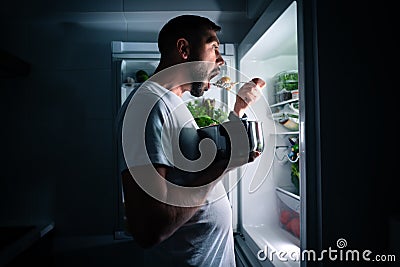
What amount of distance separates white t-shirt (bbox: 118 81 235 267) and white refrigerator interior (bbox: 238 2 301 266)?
1.38 feet

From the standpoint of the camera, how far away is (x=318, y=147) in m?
0.62

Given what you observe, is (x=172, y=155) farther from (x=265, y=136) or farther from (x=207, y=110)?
(x=265, y=136)

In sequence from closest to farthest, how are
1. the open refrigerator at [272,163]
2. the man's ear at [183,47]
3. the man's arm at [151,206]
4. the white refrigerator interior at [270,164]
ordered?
the man's arm at [151,206]
the man's ear at [183,47]
the open refrigerator at [272,163]
the white refrigerator interior at [270,164]

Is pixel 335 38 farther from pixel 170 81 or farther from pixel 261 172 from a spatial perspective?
pixel 261 172

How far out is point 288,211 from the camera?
3.89 feet

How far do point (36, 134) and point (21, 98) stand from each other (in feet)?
A: 0.55

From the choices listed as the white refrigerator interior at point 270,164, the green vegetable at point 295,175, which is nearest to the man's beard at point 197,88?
the white refrigerator interior at point 270,164

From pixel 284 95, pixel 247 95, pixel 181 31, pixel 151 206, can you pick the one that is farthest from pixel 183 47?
pixel 284 95

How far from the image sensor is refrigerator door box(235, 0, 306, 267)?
1068 mm

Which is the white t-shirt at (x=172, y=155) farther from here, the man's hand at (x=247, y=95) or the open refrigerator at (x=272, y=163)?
the open refrigerator at (x=272, y=163)

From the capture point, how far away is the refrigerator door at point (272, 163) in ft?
3.51

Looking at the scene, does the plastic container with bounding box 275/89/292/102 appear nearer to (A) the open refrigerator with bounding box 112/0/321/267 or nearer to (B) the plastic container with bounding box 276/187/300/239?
(A) the open refrigerator with bounding box 112/0/321/267

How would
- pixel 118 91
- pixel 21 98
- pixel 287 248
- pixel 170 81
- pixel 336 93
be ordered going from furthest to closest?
1. pixel 21 98
2. pixel 118 91
3. pixel 287 248
4. pixel 170 81
5. pixel 336 93

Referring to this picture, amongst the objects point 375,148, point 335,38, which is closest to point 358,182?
point 375,148
